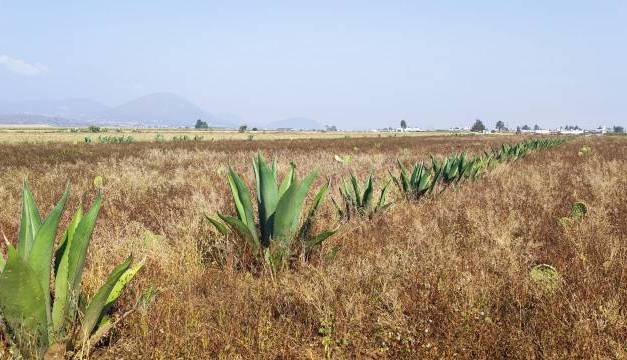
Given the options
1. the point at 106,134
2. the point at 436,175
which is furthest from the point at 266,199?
the point at 106,134

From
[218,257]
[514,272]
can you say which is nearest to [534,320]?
[514,272]

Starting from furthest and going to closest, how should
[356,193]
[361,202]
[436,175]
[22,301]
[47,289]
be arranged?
[436,175], [361,202], [356,193], [47,289], [22,301]

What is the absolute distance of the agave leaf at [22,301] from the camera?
166 cm

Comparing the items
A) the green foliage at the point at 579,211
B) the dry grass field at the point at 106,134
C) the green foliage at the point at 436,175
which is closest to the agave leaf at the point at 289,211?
the green foliage at the point at 436,175

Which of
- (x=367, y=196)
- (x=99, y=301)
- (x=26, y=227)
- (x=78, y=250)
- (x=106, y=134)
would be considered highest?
(x=106, y=134)

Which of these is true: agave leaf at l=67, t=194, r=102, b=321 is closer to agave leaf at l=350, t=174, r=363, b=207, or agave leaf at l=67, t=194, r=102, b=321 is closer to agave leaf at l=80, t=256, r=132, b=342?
agave leaf at l=80, t=256, r=132, b=342

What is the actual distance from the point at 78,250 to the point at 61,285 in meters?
0.17

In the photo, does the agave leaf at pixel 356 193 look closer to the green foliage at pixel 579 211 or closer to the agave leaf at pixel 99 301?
the green foliage at pixel 579 211

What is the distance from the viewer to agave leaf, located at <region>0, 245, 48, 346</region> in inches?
65.4

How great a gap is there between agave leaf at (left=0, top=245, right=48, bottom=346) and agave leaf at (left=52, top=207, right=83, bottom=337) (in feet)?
0.40

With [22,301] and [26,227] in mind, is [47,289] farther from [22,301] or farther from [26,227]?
[26,227]

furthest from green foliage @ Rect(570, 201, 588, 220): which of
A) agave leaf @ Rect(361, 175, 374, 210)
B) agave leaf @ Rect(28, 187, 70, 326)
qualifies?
agave leaf @ Rect(28, 187, 70, 326)

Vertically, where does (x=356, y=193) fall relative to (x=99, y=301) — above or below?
above

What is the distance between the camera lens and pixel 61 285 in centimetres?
198
